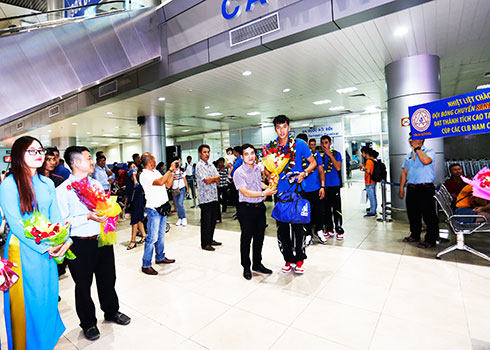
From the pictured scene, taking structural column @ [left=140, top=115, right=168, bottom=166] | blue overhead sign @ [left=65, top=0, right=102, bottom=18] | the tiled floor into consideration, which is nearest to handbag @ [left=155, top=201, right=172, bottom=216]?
the tiled floor

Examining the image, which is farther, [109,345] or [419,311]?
[419,311]

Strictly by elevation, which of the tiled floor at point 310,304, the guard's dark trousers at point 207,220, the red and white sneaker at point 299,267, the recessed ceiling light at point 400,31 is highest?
the recessed ceiling light at point 400,31

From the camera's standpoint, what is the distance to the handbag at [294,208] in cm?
298

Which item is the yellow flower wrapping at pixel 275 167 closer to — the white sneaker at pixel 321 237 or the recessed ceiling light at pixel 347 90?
the white sneaker at pixel 321 237

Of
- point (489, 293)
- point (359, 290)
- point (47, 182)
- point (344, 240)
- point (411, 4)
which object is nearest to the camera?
point (47, 182)

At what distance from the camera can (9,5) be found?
424 inches

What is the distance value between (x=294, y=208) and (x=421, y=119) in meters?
2.25

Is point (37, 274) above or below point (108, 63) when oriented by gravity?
→ below

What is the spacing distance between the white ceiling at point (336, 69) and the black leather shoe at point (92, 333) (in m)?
5.14

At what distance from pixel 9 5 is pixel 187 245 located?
13.2 m

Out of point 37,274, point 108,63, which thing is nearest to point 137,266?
point 37,274

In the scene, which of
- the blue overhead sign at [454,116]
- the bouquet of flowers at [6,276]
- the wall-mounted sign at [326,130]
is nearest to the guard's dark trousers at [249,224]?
the bouquet of flowers at [6,276]

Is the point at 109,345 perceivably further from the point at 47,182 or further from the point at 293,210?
the point at 293,210

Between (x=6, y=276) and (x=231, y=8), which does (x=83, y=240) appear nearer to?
(x=6, y=276)
